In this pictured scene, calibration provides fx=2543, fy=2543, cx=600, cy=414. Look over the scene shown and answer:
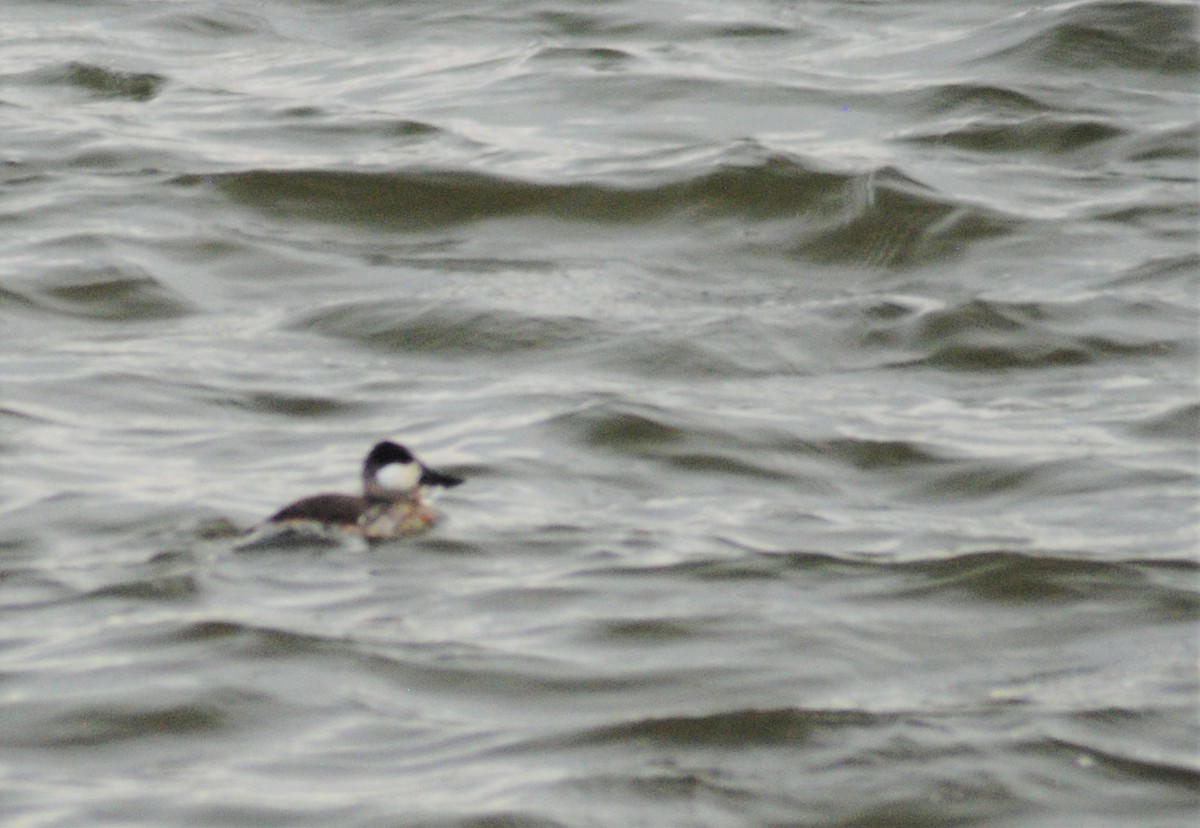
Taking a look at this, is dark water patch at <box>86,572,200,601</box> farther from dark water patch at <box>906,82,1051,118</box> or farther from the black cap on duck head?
dark water patch at <box>906,82,1051,118</box>

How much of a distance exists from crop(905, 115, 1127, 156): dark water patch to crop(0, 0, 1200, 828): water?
3 centimetres

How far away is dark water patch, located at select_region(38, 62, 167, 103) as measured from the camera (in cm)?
1459

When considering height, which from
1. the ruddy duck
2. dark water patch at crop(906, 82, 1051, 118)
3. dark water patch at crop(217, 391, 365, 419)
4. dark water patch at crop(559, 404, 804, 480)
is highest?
dark water patch at crop(906, 82, 1051, 118)

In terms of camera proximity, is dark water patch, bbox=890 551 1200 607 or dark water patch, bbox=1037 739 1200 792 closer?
dark water patch, bbox=1037 739 1200 792

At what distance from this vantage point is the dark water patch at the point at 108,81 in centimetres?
1459

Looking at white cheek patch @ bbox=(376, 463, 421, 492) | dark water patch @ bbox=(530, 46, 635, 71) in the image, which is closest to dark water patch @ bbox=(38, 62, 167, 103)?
dark water patch @ bbox=(530, 46, 635, 71)

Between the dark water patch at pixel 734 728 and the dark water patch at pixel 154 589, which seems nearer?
the dark water patch at pixel 734 728

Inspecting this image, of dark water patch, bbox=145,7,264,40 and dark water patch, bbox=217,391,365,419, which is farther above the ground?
dark water patch, bbox=145,7,264,40

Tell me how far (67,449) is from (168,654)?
2.16 meters

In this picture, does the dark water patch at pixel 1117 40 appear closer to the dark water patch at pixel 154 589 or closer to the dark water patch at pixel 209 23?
the dark water patch at pixel 209 23

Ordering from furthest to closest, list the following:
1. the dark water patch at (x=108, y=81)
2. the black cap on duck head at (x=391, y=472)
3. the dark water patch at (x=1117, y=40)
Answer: the dark water patch at (x=1117, y=40)
the dark water patch at (x=108, y=81)
the black cap on duck head at (x=391, y=472)

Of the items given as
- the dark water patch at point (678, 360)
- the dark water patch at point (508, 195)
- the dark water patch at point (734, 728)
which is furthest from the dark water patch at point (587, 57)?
the dark water patch at point (734, 728)

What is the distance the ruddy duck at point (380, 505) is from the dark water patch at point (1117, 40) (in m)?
7.70

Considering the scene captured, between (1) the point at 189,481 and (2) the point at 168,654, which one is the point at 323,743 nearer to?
(2) the point at 168,654
